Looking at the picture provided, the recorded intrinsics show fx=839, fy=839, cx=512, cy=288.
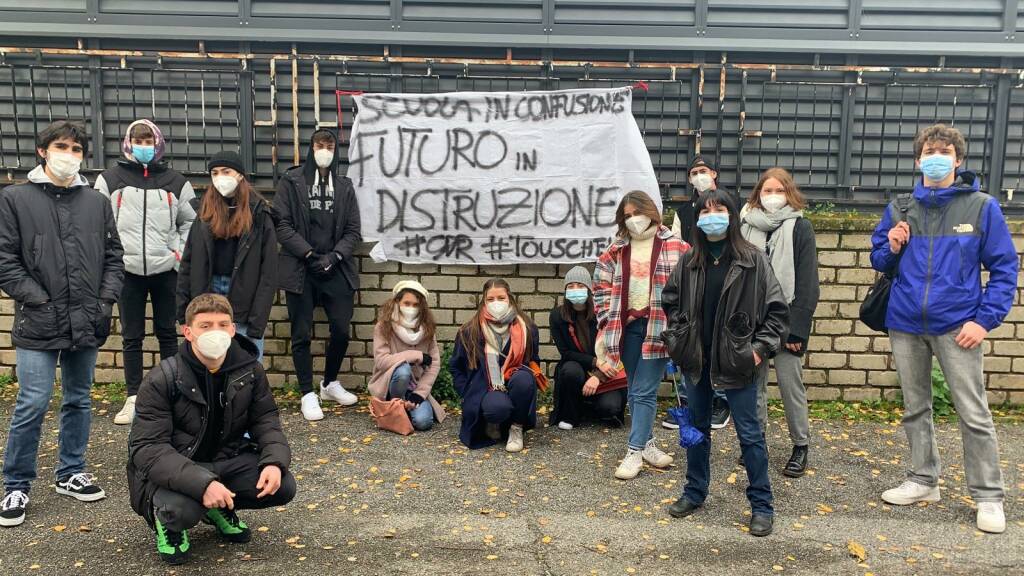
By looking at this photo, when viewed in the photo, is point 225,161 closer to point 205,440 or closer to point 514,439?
point 205,440

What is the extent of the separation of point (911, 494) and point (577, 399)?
234cm

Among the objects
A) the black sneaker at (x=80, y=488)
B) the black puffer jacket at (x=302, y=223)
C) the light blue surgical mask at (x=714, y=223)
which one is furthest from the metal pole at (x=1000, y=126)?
the black sneaker at (x=80, y=488)

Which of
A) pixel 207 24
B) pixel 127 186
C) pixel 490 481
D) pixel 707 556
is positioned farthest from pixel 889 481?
pixel 207 24

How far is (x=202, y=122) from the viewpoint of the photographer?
7605mm

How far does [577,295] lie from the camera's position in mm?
6109

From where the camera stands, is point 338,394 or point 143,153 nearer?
point 143,153

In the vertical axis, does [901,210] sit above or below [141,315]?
above

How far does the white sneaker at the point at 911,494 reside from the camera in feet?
15.9

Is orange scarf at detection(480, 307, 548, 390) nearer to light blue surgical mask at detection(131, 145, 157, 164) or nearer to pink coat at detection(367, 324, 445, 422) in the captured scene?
pink coat at detection(367, 324, 445, 422)

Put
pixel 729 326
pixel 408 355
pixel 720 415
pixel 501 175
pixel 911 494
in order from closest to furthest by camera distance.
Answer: pixel 729 326 < pixel 911 494 < pixel 408 355 < pixel 720 415 < pixel 501 175

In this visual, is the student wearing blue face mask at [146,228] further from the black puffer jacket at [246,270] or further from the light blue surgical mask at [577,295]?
the light blue surgical mask at [577,295]

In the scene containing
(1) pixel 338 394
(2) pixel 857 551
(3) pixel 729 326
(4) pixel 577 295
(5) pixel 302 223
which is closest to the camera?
(2) pixel 857 551

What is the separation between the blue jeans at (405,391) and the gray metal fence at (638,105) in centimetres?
254

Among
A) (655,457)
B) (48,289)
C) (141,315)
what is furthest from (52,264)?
(655,457)
